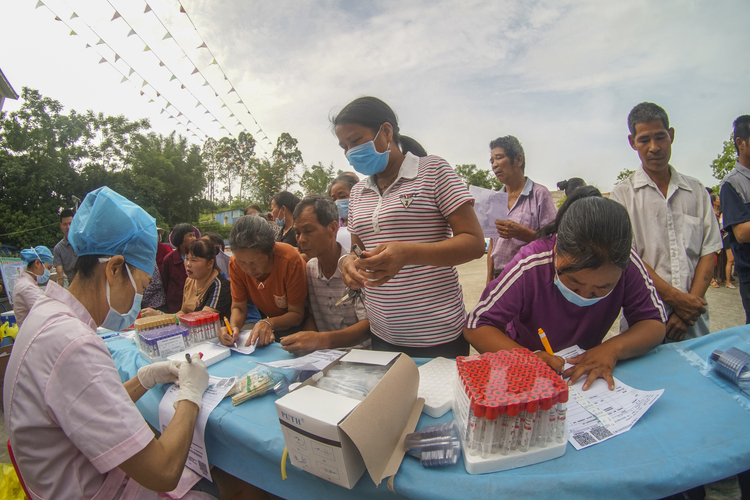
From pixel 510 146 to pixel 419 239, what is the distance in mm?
1969

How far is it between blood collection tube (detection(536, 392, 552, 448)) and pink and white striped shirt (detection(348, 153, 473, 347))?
0.76m

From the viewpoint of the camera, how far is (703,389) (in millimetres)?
1159

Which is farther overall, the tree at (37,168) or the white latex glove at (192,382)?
the tree at (37,168)

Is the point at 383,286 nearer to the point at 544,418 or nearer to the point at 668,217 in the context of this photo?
the point at 544,418

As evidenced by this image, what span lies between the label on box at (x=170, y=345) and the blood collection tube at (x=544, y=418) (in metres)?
1.92

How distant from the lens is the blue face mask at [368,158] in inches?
65.9

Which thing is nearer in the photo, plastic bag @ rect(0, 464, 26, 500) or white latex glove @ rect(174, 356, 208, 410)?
white latex glove @ rect(174, 356, 208, 410)

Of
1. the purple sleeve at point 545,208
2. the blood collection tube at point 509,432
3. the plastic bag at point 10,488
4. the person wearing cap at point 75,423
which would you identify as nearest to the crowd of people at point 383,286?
the person wearing cap at point 75,423

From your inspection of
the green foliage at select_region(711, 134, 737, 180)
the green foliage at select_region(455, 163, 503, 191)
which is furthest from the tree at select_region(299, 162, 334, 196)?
the green foliage at select_region(711, 134, 737, 180)

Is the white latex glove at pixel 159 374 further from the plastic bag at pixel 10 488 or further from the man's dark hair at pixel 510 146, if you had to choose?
the man's dark hair at pixel 510 146

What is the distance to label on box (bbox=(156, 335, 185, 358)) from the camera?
1916mm

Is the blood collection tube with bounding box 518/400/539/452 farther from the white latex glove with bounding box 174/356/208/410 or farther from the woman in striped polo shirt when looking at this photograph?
the white latex glove with bounding box 174/356/208/410

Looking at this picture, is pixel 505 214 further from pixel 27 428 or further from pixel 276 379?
pixel 27 428

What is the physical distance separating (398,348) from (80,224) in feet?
5.13
